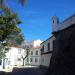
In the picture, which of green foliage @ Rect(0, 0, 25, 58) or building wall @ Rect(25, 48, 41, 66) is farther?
building wall @ Rect(25, 48, 41, 66)

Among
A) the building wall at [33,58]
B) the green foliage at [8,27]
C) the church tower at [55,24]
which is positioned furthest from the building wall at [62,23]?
the building wall at [33,58]

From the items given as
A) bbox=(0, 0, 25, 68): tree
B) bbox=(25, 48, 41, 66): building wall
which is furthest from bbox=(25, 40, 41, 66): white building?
bbox=(0, 0, 25, 68): tree

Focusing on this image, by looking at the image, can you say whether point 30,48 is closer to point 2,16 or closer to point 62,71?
point 2,16

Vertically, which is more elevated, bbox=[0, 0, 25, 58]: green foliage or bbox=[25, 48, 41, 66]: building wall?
bbox=[0, 0, 25, 58]: green foliage

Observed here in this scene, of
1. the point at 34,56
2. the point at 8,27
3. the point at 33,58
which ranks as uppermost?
the point at 8,27

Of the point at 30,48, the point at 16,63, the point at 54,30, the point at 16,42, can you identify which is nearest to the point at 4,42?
the point at 16,42

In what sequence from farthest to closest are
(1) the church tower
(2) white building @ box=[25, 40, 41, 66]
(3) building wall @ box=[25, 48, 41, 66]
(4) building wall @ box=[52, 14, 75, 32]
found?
1. (3) building wall @ box=[25, 48, 41, 66]
2. (2) white building @ box=[25, 40, 41, 66]
3. (1) the church tower
4. (4) building wall @ box=[52, 14, 75, 32]

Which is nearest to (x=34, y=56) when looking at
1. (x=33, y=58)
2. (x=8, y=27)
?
(x=33, y=58)

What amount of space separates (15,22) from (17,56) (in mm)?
50052

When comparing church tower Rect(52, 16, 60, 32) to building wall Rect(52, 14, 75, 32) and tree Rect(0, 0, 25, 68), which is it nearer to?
building wall Rect(52, 14, 75, 32)

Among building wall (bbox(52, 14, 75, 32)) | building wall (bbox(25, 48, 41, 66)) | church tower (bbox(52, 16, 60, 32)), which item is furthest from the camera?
building wall (bbox(25, 48, 41, 66))

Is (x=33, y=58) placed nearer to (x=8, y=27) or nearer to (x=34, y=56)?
(x=34, y=56)

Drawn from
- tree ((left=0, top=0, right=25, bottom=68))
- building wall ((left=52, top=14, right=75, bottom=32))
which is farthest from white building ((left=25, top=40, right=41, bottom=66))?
building wall ((left=52, top=14, right=75, bottom=32))

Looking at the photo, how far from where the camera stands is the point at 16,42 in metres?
29.0
